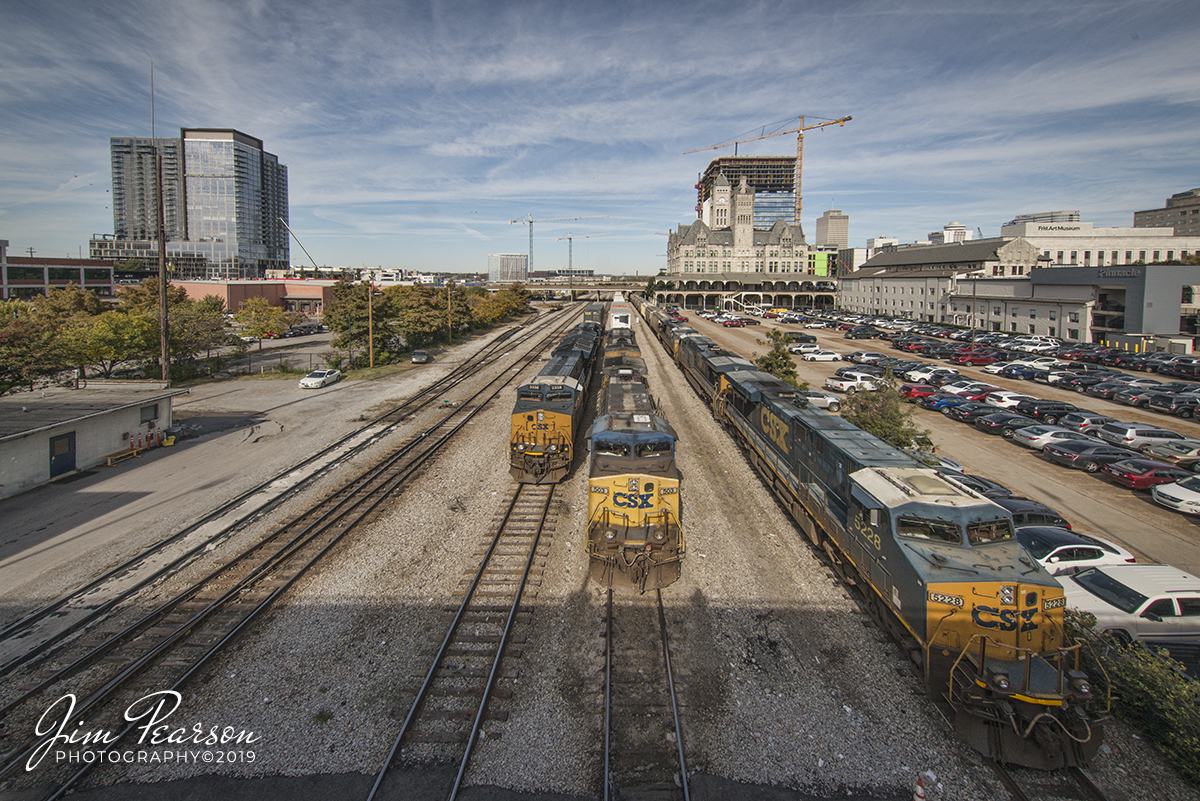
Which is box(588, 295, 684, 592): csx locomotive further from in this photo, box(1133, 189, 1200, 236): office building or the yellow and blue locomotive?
box(1133, 189, 1200, 236): office building

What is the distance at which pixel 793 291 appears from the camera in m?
138

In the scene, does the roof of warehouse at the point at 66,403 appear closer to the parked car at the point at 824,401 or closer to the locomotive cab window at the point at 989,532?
the locomotive cab window at the point at 989,532

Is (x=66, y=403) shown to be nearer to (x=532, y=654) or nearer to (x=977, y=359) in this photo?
(x=532, y=654)

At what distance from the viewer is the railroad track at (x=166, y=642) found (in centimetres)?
988

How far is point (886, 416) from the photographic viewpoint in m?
21.8

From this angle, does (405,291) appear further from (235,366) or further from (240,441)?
(240,441)

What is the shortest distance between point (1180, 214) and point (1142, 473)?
23856 centimetres

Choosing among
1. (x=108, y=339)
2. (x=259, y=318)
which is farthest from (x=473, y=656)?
(x=259, y=318)

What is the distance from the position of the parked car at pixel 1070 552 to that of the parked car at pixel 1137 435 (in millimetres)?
16577

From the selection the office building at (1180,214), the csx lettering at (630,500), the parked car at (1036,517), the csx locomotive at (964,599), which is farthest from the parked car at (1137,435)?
the office building at (1180,214)

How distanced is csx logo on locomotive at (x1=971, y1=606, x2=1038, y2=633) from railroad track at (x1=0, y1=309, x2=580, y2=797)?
47.6ft

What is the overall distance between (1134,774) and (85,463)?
3371 centimetres

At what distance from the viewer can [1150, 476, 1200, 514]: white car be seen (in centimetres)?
2009

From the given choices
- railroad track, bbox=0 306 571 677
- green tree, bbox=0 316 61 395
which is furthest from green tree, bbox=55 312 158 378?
railroad track, bbox=0 306 571 677
